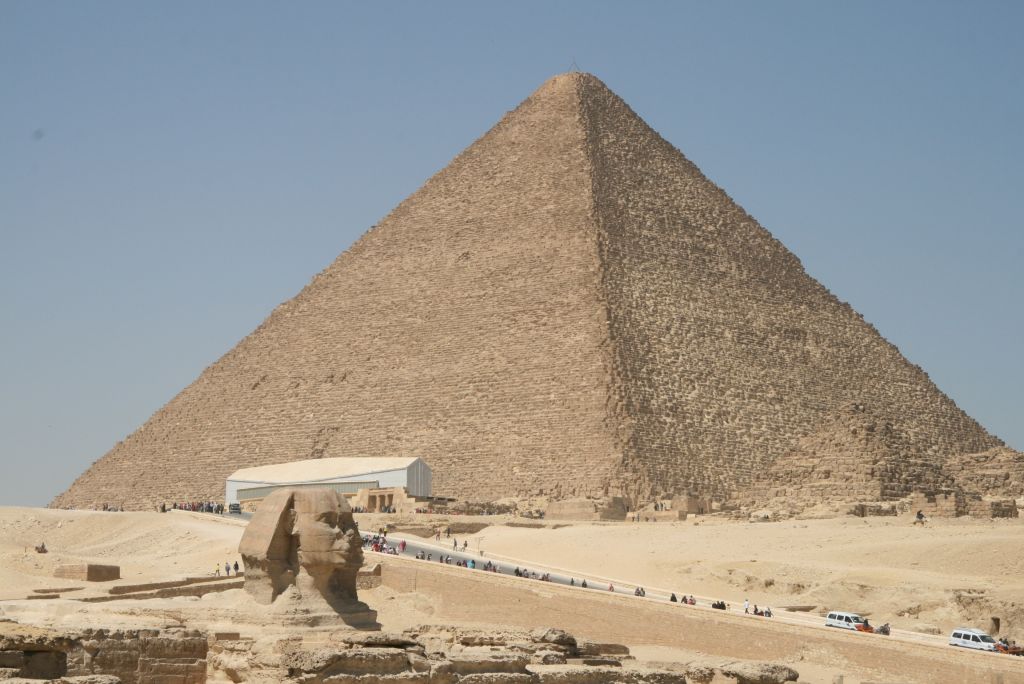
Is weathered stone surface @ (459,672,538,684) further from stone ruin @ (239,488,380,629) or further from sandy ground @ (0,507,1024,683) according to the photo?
stone ruin @ (239,488,380,629)

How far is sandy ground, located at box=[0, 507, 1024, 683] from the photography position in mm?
17000

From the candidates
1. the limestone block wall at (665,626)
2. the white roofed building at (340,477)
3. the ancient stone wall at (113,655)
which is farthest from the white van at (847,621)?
the white roofed building at (340,477)

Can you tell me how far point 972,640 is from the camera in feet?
67.7

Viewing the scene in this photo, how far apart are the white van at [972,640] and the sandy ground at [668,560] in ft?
10.8

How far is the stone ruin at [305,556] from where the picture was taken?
42.7ft

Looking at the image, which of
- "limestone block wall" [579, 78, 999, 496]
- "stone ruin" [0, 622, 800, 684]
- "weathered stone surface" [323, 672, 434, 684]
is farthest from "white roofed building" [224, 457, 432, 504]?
"weathered stone surface" [323, 672, 434, 684]

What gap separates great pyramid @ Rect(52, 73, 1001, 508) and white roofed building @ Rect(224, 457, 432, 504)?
8596 millimetres

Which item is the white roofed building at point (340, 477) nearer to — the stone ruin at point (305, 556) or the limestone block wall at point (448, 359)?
the limestone block wall at point (448, 359)

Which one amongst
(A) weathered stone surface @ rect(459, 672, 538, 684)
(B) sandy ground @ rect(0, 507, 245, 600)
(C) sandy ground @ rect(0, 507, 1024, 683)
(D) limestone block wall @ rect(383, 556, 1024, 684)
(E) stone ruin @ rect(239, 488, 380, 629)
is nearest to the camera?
(A) weathered stone surface @ rect(459, 672, 538, 684)

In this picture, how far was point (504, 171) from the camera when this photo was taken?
86438 mm

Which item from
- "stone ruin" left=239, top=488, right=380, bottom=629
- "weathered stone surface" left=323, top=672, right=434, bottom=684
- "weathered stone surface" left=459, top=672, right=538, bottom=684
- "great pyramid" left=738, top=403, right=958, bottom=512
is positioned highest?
"great pyramid" left=738, top=403, right=958, bottom=512

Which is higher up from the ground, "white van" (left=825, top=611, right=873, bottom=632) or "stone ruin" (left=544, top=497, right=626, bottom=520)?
"stone ruin" (left=544, top=497, right=626, bottom=520)

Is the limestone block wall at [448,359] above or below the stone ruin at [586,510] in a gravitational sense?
above

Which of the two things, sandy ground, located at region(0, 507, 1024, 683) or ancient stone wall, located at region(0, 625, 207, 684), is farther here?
sandy ground, located at region(0, 507, 1024, 683)
